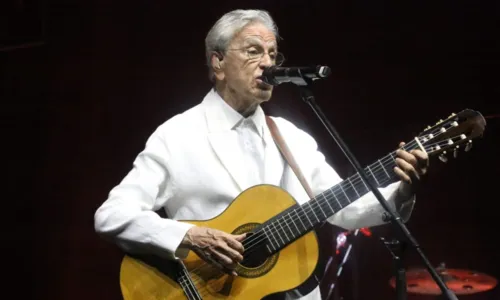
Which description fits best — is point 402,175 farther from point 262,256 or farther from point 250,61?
point 250,61

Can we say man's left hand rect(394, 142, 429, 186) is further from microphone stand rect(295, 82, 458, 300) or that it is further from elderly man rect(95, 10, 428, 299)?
microphone stand rect(295, 82, 458, 300)

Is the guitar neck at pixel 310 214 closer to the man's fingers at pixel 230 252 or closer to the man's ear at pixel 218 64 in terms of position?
the man's fingers at pixel 230 252

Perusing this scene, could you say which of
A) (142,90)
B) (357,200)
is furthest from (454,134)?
(142,90)

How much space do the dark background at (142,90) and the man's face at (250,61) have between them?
145 centimetres

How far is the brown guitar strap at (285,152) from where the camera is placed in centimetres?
287

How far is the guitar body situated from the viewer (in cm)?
262

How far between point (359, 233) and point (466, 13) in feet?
5.60

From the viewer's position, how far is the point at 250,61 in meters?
3.01

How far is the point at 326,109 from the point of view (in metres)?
4.93

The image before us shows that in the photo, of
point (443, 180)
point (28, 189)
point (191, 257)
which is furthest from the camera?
point (443, 180)

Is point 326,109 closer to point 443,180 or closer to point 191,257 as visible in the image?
point 443,180

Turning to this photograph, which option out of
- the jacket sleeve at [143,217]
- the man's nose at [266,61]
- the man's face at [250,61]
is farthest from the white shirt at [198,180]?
the man's nose at [266,61]

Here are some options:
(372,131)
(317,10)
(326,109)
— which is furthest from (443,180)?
(317,10)

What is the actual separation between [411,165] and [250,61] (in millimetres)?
855
